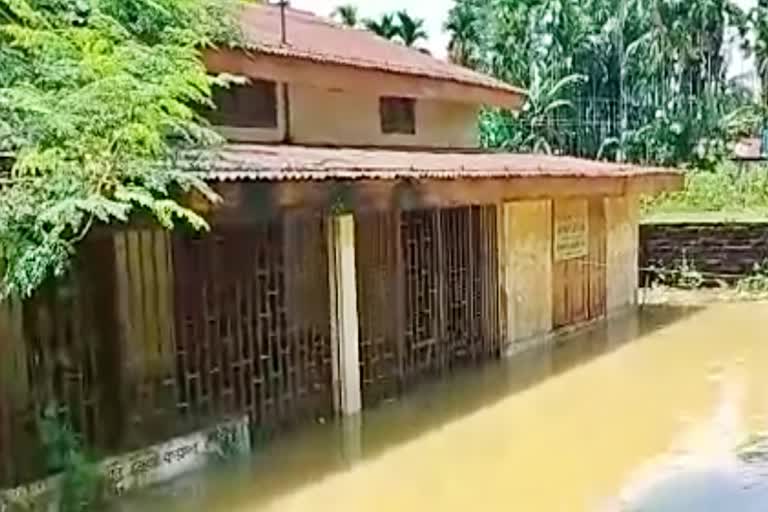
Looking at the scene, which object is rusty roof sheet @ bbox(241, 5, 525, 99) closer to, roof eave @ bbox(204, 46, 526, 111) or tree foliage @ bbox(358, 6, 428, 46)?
roof eave @ bbox(204, 46, 526, 111)

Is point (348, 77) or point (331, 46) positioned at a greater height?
point (331, 46)

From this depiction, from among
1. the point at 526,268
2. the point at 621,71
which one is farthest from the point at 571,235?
the point at 621,71

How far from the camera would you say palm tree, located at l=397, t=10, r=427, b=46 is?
1499 inches

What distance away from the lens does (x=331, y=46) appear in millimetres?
14852

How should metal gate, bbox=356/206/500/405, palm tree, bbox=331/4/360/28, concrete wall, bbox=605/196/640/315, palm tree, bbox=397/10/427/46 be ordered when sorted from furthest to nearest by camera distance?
palm tree, bbox=397/10/427/46
palm tree, bbox=331/4/360/28
concrete wall, bbox=605/196/640/315
metal gate, bbox=356/206/500/405

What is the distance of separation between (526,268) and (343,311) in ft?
15.0

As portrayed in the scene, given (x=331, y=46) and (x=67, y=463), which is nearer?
(x=67, y=463)

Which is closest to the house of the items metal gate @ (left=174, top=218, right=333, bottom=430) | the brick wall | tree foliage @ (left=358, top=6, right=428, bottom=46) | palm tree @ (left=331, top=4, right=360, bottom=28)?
metal gate @ (left=174, top=218, right=333, bottom=430)

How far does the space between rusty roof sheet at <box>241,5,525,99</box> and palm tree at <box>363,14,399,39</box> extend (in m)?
19.7

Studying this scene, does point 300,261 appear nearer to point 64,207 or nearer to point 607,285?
point 64,207

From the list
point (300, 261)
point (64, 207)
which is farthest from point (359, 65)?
point (64, 207)

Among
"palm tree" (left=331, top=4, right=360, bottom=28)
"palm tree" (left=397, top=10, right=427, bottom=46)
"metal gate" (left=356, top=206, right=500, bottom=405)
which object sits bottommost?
"metal gate" (left=356, top=206, right=500, bottom=405)

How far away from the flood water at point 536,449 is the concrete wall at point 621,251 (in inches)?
141

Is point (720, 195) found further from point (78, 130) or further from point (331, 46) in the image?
point (78, 130)
